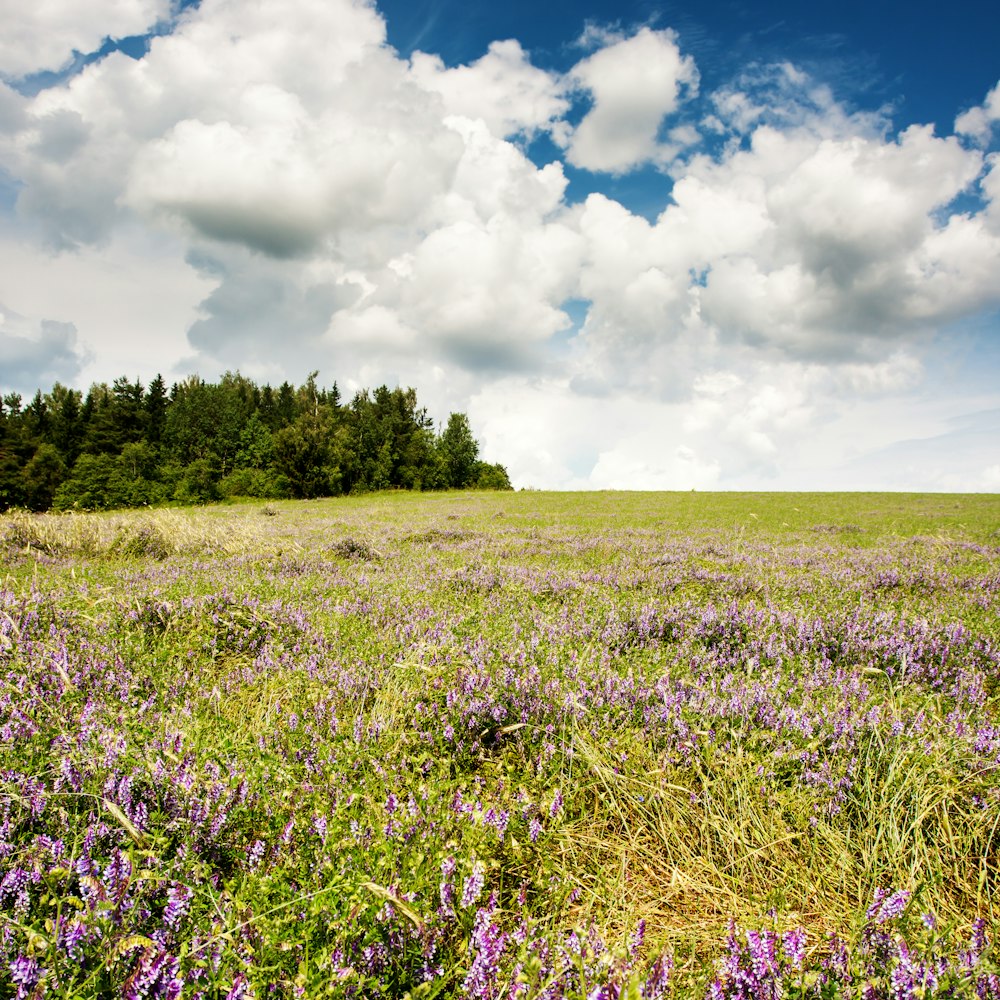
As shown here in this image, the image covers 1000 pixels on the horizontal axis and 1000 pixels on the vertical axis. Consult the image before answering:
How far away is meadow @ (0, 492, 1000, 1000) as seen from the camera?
158 centimetres

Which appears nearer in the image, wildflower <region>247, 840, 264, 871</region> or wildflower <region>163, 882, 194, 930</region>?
wildflower <region>163, 882, 194, 930</region>

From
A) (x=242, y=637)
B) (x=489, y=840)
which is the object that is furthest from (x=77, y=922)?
(x=242, y=637)

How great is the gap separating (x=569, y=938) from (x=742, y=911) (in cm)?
90

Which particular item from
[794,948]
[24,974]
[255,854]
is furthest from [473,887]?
[24,974]

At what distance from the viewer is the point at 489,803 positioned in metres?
2.51

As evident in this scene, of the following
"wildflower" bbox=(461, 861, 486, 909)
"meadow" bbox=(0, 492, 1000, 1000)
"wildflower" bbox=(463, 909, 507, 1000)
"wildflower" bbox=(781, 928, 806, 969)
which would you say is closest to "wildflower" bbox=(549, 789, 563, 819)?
"meadow" bbox=(0, 492, 1000, 1000)

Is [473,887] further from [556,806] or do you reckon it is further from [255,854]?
[255,854]

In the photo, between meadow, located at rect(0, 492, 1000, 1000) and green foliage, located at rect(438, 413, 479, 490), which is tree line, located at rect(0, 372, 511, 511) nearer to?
green foliage, located at rect(438, 413, 479, 490)

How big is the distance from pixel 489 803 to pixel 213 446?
78172 millimetres

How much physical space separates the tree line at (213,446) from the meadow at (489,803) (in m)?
63.6

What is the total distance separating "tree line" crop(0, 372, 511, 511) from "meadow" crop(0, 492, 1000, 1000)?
63.6 m

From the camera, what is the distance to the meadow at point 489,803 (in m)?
1.58

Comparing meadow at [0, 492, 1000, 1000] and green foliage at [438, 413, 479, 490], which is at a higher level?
green foliage at [438, 413, 479, 490]

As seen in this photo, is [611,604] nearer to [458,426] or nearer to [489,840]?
[489,840]
